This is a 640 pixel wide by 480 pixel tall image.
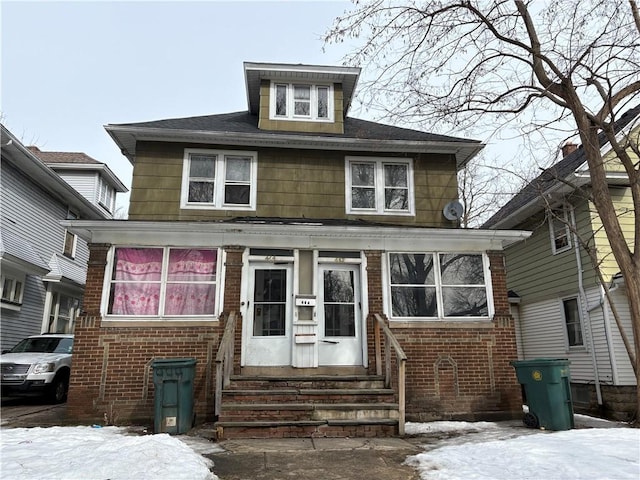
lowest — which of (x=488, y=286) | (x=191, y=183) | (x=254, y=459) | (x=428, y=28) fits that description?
(x=254, y=459)

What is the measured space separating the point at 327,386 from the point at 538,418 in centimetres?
359

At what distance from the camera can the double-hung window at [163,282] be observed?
8.48 m

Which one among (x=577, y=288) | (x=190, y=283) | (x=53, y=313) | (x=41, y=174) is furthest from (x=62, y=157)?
(x=577, y=288)

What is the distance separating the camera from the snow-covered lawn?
4.61 m

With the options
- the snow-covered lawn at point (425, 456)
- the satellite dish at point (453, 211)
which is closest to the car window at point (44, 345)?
the snow-covered lawn at point (425, 456)

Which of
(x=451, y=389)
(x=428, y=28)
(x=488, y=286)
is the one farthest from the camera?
(x=428, y=28)

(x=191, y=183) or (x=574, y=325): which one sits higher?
(x=191, y=183)

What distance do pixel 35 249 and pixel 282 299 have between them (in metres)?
9.87

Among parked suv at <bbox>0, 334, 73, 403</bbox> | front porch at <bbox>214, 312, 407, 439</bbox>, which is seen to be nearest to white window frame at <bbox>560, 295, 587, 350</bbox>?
front porch at <bbox>214, 312, 407, 439</bbox>

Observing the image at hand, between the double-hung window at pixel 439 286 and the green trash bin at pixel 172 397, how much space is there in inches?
162

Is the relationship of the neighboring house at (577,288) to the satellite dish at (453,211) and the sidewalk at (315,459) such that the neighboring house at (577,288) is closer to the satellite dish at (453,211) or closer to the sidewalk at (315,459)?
the satellite dish at (453,211)


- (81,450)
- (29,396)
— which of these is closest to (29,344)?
(29,396)

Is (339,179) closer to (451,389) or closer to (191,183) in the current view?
(191,183)

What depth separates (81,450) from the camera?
544cm
